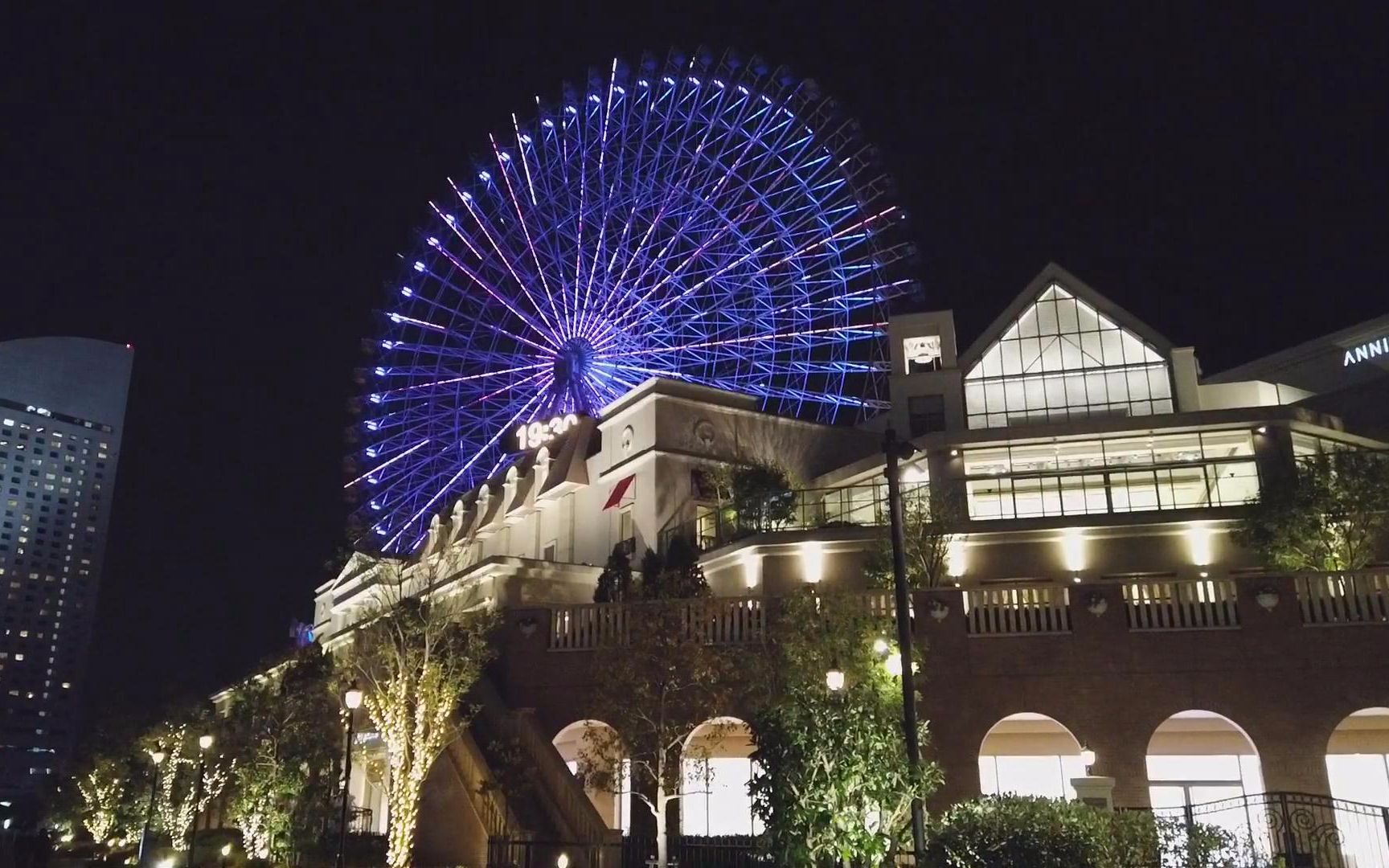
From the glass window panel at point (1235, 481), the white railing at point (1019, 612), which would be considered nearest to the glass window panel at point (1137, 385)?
the glass window panel at point (1235, 481)

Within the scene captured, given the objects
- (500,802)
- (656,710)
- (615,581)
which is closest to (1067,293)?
(615,581)

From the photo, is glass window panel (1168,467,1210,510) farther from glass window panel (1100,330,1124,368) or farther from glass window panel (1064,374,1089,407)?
glass window panel (1100,330,1124,368)

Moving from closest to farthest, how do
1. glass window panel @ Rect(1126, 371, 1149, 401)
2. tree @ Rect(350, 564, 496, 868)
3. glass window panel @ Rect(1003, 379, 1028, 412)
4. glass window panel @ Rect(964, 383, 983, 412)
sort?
1. tree @ Rect(350, 564, 496, 868)
2. glass window panel @ Rect(1126, 371, 1149, 401)
3. glass window panel @ Rect(1003, 379, 1028, 412)
4. glass window panel @ Rect(964, 383, 983, 412)

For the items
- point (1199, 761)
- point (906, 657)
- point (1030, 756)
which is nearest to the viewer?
point (906, 657)

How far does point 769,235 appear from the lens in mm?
48031

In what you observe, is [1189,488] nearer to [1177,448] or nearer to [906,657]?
[1177,448]

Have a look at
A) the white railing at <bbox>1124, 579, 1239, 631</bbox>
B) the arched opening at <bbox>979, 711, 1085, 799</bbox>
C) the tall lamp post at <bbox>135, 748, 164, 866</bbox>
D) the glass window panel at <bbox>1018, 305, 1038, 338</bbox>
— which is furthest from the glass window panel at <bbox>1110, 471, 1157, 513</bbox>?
the tall lamp post at <bbox>135, 748, 164, 866</bbox>

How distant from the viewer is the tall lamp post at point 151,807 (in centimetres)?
3334

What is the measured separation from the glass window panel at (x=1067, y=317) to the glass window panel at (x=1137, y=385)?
3031 mm

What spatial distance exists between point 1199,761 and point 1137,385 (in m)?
24.3

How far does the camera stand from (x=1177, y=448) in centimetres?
3947

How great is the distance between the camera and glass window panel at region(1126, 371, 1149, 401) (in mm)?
46469

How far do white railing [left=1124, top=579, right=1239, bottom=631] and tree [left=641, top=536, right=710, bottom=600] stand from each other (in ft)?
34.3

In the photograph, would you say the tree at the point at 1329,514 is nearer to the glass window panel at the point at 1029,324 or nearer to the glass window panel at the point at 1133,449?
the glass window panel at the point at 1133,449
